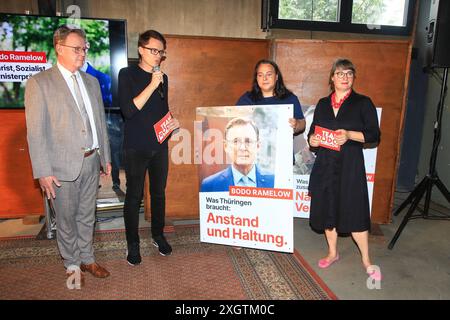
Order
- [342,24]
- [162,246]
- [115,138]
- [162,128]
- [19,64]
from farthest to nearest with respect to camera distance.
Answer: [342,24], [115,138], [19,64], [162,246], [162,128]

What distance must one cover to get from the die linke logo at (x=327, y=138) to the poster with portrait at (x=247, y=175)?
7.5 inches

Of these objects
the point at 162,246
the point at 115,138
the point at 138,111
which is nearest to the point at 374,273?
the point at 162,246

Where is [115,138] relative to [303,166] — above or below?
above

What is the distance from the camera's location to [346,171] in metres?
2.18

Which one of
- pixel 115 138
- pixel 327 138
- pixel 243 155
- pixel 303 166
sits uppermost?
pixel 327 138

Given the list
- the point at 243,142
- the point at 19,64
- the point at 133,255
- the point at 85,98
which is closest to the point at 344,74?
the point at 243,142

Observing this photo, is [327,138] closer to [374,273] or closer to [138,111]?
[374,273]

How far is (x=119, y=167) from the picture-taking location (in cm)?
377

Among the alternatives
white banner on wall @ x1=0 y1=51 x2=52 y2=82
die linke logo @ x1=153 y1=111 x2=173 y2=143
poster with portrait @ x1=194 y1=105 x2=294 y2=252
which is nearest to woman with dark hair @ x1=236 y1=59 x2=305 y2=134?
poster with portrait @ x1=194 y1=105 x2=294 y2=252

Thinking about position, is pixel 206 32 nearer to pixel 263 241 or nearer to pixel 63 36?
pixel 63 36

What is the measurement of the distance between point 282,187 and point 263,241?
0.43 metres

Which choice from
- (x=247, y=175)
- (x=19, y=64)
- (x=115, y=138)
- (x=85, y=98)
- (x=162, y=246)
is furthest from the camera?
(x=115, y=138)

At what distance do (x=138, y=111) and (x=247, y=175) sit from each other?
85 cm

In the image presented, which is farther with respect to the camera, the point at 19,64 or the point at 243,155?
the point at 19,64
